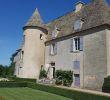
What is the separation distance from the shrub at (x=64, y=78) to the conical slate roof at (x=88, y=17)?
533 cm

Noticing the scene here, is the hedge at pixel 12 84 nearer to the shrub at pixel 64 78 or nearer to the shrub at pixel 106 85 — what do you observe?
the shrub at pixel 64 78

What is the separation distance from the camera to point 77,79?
24.7 m

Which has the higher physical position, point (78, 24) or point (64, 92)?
point (78, 24)

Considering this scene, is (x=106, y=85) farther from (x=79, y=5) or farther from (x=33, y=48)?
(x=33, y=48)

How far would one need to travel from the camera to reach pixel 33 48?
3103 centimetres

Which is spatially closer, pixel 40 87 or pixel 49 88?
pixel 49 88

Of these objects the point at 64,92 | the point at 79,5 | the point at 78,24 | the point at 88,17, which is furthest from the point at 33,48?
the point at 64,92

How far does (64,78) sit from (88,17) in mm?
8390

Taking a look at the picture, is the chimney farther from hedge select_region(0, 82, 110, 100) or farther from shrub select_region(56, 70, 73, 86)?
hedge select_region(0, 82, 110, 100)

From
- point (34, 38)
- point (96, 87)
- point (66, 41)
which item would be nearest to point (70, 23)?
point (66, 41)

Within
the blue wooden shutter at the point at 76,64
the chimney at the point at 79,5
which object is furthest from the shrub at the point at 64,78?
the chimney at the point at 79,5

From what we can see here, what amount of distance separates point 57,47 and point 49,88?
397 inches

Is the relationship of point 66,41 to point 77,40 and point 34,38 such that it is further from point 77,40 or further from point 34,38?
point 34,38

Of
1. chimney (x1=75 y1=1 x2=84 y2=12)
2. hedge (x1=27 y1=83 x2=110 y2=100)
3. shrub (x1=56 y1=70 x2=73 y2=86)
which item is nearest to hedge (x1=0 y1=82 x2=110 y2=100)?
hedge (x1=27 y1=83 x2=110 y2=100)
